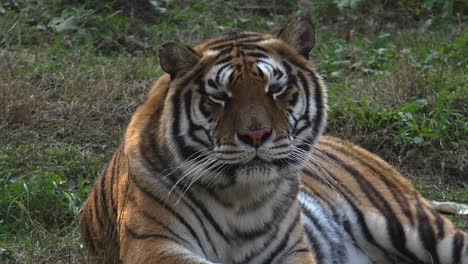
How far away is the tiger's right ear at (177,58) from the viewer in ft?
12.3

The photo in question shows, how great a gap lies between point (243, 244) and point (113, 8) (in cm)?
474

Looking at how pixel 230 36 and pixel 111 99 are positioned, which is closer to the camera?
pixel 230 36

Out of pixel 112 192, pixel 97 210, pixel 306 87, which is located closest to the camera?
pixel 306 87

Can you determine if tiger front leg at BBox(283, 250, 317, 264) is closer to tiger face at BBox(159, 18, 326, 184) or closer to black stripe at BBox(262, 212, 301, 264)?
black stripe at BBox(262, 212, 301, 264)

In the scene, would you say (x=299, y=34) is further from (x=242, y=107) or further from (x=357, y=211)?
(x=357, y=211)

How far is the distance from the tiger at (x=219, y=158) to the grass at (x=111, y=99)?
17.2 inches

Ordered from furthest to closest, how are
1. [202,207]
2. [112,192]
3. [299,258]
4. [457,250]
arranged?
1. [457,250]
2. [112,192]
3. [299,258]
4. [202,207]

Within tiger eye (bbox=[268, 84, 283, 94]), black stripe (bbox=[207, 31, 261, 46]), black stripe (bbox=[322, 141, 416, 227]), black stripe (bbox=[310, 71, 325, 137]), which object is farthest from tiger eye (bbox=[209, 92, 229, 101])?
black stripe (bbox=[322, 141, 416, 227])

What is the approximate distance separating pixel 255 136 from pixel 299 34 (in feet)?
1.92

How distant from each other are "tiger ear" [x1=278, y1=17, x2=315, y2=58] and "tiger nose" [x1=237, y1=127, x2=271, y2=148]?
0.53m

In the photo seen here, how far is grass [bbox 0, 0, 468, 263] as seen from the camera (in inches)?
197

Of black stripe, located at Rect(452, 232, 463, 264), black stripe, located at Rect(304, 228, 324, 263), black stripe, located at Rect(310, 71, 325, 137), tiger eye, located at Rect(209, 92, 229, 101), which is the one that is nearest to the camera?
tiger eye, located at Rect(209, 92, 229, 101)

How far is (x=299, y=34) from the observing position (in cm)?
397

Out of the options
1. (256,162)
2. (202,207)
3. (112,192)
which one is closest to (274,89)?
(256,162)
